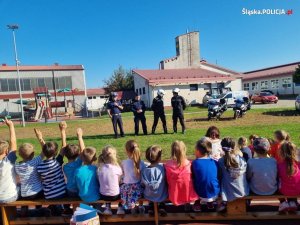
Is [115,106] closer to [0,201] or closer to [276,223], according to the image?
[0,201]

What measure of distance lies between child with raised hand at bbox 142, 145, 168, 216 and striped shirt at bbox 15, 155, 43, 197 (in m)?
1.63

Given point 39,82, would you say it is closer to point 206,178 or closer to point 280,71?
point 280,71

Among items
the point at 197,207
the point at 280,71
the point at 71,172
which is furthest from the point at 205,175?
the point at 280,71

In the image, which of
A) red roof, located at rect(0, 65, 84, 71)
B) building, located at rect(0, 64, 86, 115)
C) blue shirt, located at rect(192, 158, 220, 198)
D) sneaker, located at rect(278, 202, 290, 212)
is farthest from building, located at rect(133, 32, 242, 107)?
sneaker, located at rect(278, 202, 290, 212)

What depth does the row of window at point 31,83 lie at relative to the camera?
43094 millimetres

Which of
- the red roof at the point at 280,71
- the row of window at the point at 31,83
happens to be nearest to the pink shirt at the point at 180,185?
the red roof at the point at 280,71

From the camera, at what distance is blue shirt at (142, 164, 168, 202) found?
156 inches

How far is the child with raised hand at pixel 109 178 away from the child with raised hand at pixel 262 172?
189 centimetres

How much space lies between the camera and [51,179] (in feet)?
13.8

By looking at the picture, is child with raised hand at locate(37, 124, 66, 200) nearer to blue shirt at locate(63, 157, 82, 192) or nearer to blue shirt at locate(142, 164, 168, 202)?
blue shirt at locate(63, 157, 82, 192)

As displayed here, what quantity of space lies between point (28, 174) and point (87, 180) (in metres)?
0.91

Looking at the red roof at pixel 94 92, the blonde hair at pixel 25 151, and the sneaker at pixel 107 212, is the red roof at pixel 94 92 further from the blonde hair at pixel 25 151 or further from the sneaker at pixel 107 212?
the sneaker at pixel 107 212

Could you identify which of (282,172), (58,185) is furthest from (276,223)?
(58,185)

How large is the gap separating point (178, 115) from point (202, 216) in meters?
7.55
